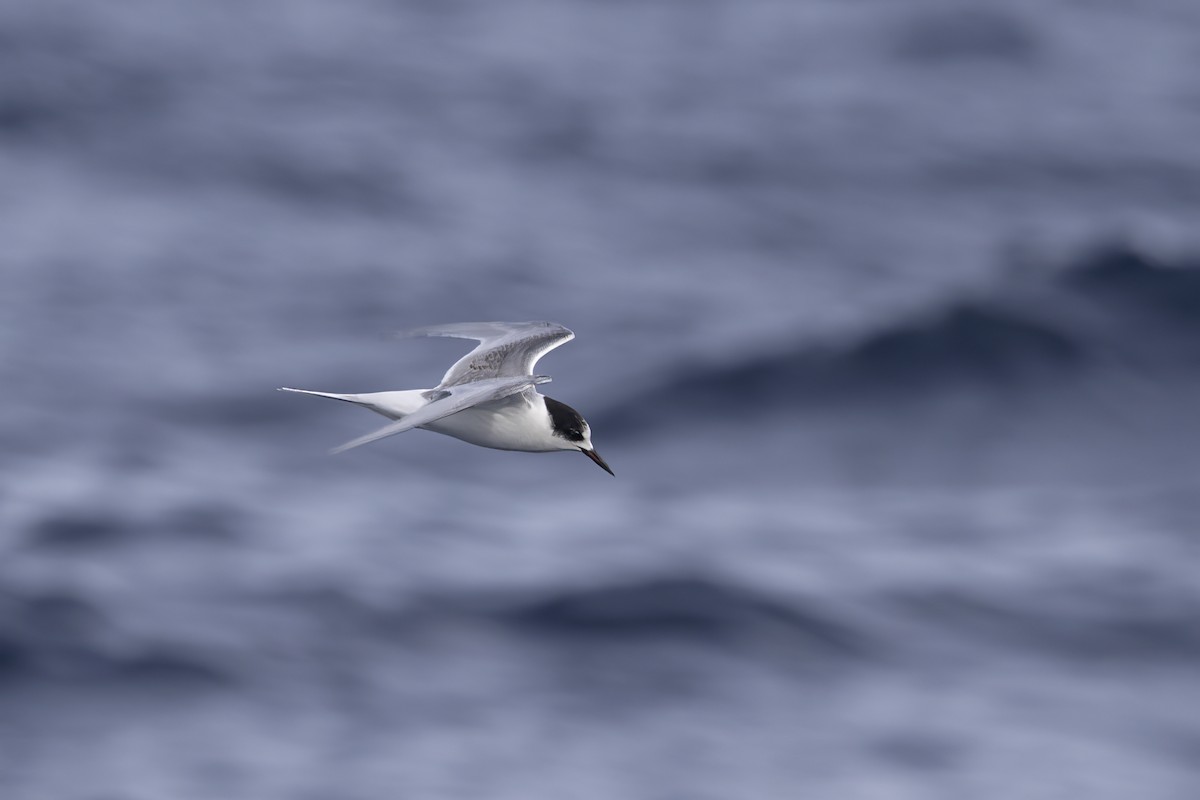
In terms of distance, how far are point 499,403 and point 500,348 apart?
903mm

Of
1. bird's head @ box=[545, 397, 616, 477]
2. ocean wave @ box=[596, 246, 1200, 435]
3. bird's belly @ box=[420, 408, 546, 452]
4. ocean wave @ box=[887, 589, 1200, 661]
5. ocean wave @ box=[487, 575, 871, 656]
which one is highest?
ocean wave @ box=[596, 246, 1200, 435]

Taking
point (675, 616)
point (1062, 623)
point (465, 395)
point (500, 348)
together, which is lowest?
point (465, 395)

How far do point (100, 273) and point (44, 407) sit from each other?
3919 mm

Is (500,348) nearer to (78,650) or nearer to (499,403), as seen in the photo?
(499,403)

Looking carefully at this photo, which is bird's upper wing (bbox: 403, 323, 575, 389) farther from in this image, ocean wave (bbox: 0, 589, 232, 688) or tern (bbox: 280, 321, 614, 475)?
ocean wave (bbox: 0, 589, 232, 688)

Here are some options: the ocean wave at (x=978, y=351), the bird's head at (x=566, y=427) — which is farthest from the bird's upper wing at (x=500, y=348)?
the ocean wave at (x=978, y=351)

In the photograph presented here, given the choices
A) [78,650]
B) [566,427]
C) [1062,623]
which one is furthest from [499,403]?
[1062,623]

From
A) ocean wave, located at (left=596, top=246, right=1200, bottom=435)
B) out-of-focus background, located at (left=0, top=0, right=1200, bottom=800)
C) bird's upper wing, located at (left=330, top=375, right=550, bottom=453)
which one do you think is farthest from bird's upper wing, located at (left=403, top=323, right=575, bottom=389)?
ocean wave, located at (left=596, top=246, right=1200, bottom=435)

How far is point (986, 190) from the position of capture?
30.9m

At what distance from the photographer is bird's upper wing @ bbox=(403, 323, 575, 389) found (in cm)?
956

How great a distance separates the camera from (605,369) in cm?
2427

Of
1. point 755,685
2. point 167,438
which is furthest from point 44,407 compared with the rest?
point 755,685

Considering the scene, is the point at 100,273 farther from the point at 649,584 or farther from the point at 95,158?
the point at 649,584

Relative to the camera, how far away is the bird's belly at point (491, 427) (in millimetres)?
8992
